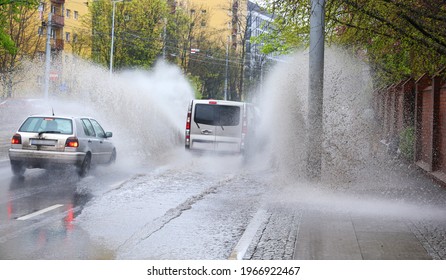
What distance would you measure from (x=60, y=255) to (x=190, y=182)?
25.0 ft

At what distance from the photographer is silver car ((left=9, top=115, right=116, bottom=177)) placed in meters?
13.6

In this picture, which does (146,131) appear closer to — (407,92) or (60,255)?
(407,92)

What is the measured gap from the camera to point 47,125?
14078mm

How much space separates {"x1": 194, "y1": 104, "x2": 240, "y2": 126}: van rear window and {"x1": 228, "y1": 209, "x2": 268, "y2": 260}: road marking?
33.0ft

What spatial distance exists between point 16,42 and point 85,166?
3636 centimetres

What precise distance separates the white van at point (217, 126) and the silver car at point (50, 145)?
19.8ft

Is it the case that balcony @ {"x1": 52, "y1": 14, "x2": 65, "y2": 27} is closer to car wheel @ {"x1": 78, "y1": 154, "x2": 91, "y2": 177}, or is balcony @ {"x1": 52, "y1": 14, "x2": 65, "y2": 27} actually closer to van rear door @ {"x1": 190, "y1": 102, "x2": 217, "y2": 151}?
van rear door @ {"x1": 190, "y1": 102, "x2": 217, "y2": 151}

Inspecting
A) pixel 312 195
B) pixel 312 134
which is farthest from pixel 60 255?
pixel 312 134

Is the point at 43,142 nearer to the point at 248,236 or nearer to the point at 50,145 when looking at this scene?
the point at 50,145

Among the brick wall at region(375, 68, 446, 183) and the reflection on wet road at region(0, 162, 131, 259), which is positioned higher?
the brick wall at region(375, 68, 446, 183)

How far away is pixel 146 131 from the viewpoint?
24.9 m

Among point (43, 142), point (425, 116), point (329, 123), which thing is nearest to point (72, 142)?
point (43, 142)

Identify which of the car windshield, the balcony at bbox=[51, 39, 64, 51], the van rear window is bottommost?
the car windshield

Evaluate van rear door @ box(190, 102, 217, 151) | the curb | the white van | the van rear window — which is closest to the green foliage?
the white van
